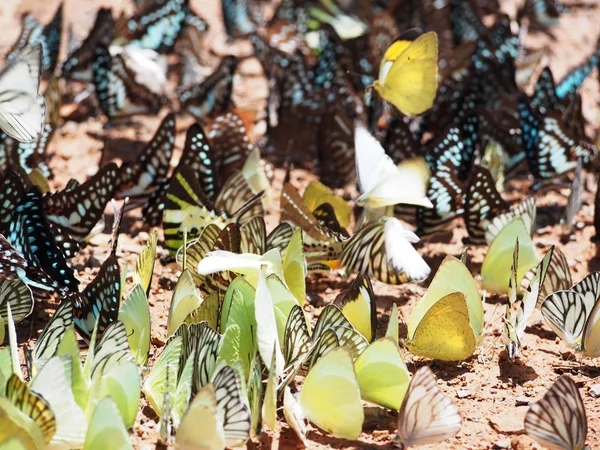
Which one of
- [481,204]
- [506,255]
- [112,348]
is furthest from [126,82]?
[112,348]

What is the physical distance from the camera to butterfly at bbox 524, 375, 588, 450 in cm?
222

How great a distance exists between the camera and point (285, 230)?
3.14 m

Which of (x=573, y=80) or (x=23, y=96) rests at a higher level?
(x=573, y=80)

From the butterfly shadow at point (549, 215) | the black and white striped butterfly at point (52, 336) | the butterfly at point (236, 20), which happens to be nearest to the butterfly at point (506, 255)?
the butterfly shadow at point (549, 215)

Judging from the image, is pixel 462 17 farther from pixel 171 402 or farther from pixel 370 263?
pixel 171 402

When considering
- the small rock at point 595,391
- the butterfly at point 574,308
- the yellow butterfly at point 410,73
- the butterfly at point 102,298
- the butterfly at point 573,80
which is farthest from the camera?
the butterfly at point 573,80

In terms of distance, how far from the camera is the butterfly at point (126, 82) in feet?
14.3

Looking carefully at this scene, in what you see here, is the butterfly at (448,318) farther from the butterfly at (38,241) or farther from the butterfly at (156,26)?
the butterfly at (156,26)

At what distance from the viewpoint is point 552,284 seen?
3.19m

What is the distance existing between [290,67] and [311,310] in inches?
75.0

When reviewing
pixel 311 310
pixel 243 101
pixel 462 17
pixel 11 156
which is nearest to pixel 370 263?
pixel 311 310

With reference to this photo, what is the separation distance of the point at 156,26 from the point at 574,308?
9.88 feet

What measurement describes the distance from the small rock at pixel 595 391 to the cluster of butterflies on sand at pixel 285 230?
0.36 ft

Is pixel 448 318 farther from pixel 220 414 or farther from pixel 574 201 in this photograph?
pixel 574 201
